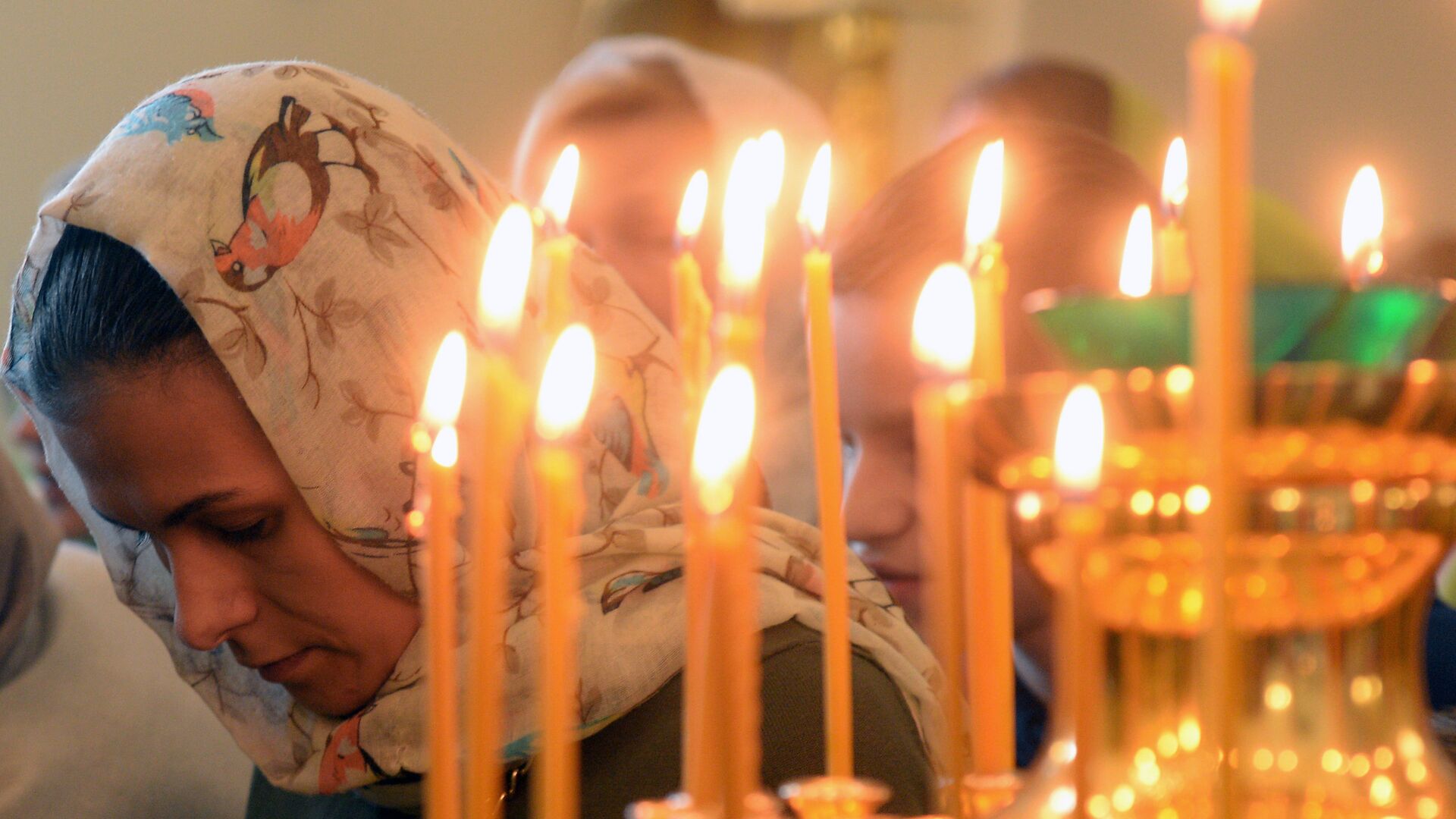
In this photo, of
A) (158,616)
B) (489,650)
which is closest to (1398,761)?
(489,650)

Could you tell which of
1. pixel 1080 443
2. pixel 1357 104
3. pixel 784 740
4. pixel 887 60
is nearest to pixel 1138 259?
pixel 1080 443

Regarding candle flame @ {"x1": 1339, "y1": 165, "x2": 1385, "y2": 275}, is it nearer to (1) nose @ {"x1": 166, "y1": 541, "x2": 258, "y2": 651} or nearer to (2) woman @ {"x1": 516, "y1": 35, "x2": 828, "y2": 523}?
(1) nose @ {"x1": 166, "y1": 541, "x2": 258, "y2": 651}

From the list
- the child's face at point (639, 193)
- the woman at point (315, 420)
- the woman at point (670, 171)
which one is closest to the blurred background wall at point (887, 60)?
the woman at point (670, 171)

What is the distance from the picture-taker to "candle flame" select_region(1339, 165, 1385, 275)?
0.90 feet

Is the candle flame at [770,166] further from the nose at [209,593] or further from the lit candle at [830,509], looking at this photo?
the nose at [209,593]

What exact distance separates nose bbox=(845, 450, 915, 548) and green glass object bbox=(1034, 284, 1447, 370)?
642mm

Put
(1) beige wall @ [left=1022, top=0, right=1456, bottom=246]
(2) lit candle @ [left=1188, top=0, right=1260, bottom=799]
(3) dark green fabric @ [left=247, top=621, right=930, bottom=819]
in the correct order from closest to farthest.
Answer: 1. (2) lit candle @ [left=1188, top=0, right=1260, bottom=799]
2. (3) dark green fabric @ [left=247, top=621, right=930, bottom=819]
3. (1) beige wall @ [left=1022, top=0, right=1456, bottom=246]

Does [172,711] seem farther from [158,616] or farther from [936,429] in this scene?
[936,429]

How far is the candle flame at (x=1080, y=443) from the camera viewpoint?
0.19 meters

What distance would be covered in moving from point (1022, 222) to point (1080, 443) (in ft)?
2.40

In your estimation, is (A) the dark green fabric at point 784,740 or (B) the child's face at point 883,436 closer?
(A) the dark green fabric at point 784,740

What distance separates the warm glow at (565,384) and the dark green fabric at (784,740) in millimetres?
454

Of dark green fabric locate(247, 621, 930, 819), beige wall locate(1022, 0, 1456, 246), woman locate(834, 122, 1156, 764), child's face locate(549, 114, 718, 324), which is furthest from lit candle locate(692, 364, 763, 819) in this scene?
beige wall locate(1022, 0, 1456, 246)

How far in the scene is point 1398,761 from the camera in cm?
23
